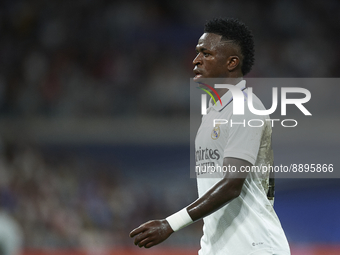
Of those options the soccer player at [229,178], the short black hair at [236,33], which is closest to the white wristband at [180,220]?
the soccer player at [229,178]

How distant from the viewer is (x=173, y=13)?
1036 cm

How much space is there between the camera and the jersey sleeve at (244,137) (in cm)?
247

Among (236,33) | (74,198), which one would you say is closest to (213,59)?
(236,33)

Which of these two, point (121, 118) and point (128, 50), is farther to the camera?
point (128, 50)

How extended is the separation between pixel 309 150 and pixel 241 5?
413 centimetres

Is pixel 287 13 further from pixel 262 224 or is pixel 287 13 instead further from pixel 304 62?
pixel 262 224

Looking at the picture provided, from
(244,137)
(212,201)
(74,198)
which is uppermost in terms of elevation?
(244,137)

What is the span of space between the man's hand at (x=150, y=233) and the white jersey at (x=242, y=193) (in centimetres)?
44

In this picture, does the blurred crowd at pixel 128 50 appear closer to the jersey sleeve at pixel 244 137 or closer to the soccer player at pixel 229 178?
the soccer player at pixel 229 178

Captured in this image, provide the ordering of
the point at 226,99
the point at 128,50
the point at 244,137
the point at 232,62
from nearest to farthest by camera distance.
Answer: the point at 244,137, the point at 226,99, the point at 232,62, the point at 128,50

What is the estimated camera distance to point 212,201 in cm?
242

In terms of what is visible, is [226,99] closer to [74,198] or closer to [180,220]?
[180,220]

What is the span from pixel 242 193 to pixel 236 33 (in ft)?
3.54

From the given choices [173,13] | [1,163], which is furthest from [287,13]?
[1,163]
